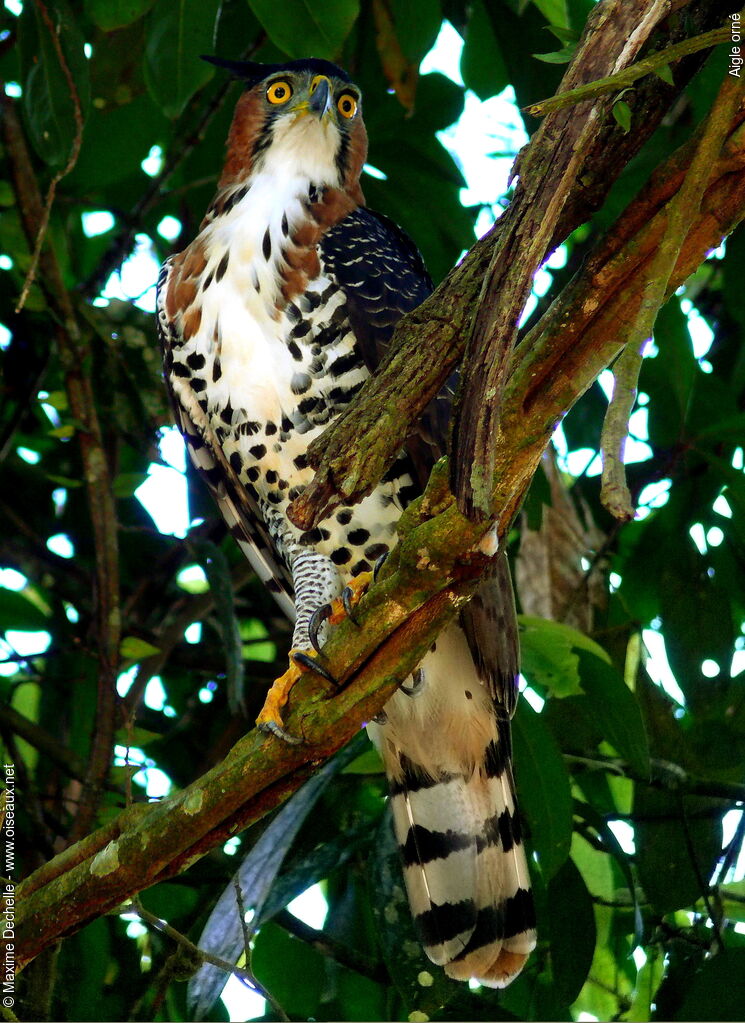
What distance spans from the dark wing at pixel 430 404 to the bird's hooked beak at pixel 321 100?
43cm

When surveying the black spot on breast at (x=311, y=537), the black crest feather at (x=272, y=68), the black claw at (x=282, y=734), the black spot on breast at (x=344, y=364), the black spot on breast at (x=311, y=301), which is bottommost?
the black claw at (x=282, y=734)

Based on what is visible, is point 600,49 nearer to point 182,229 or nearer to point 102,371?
point 102,371

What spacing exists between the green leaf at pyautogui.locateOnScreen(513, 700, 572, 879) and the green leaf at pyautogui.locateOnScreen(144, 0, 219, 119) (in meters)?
1.73

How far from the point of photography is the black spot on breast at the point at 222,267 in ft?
10.4

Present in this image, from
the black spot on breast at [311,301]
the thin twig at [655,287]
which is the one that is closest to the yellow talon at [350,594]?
the black spot on breast at [311,301]

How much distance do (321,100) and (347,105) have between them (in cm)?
16

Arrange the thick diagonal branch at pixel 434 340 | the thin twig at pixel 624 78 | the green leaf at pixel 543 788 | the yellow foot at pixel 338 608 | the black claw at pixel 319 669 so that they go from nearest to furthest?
the thin twig at pixel 624 78, the thick diagonal branch at pixel 434 340, the black claw at pixel 319 669, the yellow foot at pixel 338 608, the green leaf at pixel 543 788

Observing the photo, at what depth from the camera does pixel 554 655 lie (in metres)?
3.00

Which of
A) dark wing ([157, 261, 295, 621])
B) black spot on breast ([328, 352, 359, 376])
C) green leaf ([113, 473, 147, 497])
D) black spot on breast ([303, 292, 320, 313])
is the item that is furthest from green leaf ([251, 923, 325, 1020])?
black spot on breast ([303, 292, 320, 313])

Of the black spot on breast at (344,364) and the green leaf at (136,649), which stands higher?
the black spot on breast at (344,364)

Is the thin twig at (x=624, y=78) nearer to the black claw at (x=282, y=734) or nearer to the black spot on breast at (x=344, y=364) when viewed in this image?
the black claw at (x=282, y=734)

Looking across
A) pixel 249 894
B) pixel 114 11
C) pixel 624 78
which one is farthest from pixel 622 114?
pixel 249 894

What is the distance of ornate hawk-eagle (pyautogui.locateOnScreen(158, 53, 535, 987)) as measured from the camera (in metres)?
3.07

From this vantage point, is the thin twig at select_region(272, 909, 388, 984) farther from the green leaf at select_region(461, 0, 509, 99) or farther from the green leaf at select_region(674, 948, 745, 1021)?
the green leaf at select_region(461, 0, 509, 99)
